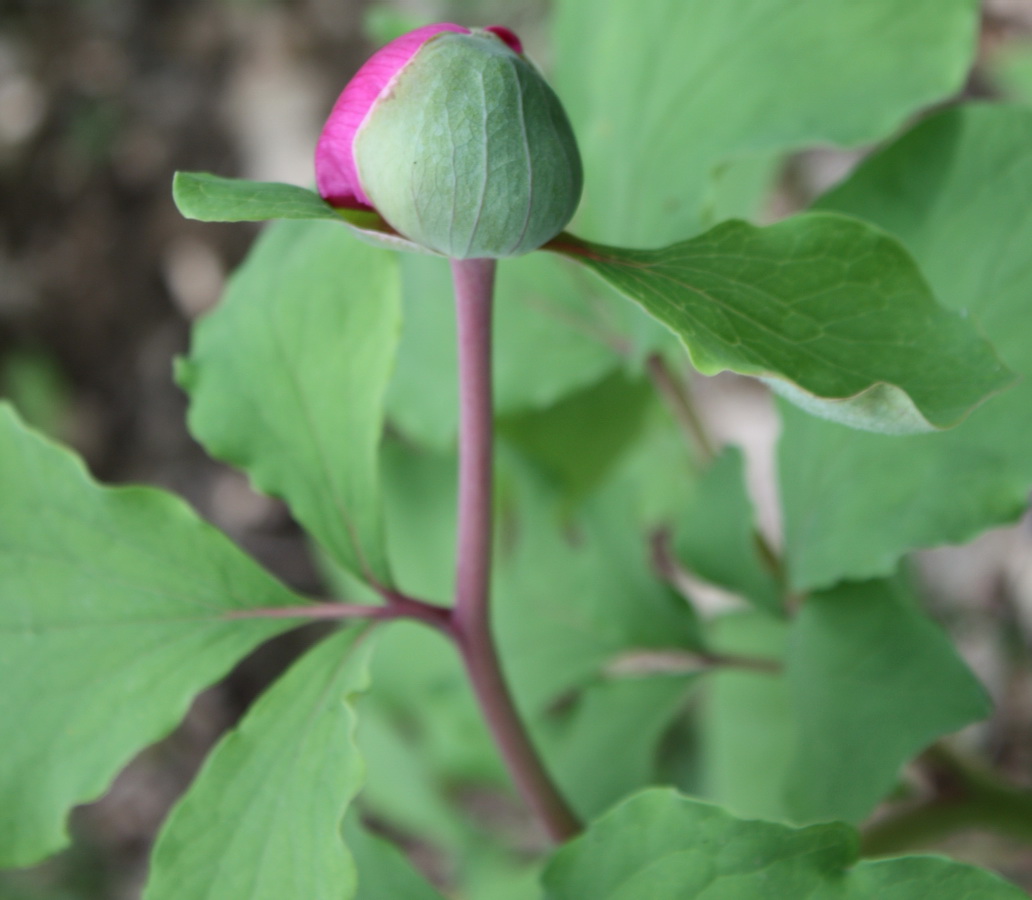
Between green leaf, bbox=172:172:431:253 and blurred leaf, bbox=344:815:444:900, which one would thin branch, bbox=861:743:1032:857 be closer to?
blurred leaf, bbox=344:815:444:900

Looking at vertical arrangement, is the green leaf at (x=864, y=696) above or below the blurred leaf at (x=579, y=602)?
above

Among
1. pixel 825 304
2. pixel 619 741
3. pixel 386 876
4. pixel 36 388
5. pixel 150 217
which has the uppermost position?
pixel 825 304

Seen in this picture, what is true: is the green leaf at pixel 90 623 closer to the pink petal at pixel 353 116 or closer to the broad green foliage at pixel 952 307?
the pink petal at pixel 353 116

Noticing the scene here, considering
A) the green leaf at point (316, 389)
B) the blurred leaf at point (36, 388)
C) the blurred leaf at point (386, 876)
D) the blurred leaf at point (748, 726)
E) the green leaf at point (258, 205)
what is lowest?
the blurred leaf at point (36, 388)

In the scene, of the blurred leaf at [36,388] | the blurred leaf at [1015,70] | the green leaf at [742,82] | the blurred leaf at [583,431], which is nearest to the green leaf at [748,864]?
the green leaf at [742,82]

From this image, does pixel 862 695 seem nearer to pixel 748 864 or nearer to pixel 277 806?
pixel 748 864

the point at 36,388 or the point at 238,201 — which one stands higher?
the point at 238,201

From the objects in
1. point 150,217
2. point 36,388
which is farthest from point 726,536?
point 150,217
